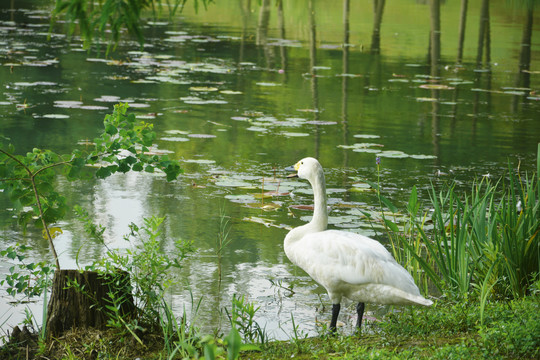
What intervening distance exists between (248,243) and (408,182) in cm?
242

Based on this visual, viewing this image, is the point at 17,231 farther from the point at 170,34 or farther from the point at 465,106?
the point at 170,34

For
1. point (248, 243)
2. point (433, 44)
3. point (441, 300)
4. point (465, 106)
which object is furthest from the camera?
point (433, 44)

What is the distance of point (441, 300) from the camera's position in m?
4.83

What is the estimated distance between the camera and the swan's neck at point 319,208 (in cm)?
487

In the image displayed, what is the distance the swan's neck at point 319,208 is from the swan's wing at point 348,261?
129mm

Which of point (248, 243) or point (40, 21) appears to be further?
point (40, 21)

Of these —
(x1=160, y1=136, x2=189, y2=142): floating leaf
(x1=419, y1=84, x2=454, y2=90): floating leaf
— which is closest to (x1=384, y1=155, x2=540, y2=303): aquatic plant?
(x1=160, y1=136, x2=189, y2=142): floating leaf

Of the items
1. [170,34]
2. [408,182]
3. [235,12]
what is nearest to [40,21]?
[170,34]

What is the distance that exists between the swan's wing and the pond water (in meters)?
0.43

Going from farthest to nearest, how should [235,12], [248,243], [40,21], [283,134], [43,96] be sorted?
[235,12]
[40,21]
[43,96]
[283,134]
[248,243]

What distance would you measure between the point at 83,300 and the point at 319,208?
1420 millimetres

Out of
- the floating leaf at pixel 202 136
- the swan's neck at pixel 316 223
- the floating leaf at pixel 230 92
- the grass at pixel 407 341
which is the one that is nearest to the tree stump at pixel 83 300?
the grass at pixel 407 341

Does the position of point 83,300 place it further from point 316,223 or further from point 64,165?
point 316,223

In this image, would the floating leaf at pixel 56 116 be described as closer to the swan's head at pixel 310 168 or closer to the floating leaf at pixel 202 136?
the floating leaf at pixel 202 136
